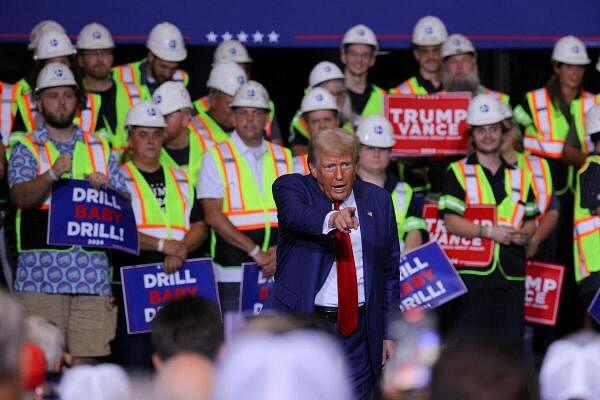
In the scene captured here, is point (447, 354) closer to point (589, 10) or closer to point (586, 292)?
point (586, 292)

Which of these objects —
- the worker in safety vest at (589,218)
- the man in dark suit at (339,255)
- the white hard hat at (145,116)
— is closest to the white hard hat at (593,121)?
the worker in safety vest at (589,218)

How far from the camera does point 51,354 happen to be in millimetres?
4746

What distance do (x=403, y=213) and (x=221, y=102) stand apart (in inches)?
72.7

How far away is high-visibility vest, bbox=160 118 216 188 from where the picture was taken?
10.5 metres

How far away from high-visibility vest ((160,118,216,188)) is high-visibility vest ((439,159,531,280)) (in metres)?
1.94

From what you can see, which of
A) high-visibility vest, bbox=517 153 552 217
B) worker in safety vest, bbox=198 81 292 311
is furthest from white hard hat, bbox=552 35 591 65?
worker in safety vest, bbox=198 81 292 311

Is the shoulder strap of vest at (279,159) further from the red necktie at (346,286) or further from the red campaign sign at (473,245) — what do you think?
the red necktie at (346,286)

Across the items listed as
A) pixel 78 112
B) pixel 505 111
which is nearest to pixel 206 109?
pixel 78 112

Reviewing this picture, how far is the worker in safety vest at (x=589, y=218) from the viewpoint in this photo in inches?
418

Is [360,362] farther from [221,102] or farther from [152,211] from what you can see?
[221,102]

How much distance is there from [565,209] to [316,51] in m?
3.02

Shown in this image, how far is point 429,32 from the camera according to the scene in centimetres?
1188

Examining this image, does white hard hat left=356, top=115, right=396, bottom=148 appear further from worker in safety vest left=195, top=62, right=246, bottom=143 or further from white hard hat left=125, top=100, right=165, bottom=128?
white hard hat left=125, top=100, right=165, bottom=128

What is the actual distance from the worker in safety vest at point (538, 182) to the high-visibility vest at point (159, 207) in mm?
2654
